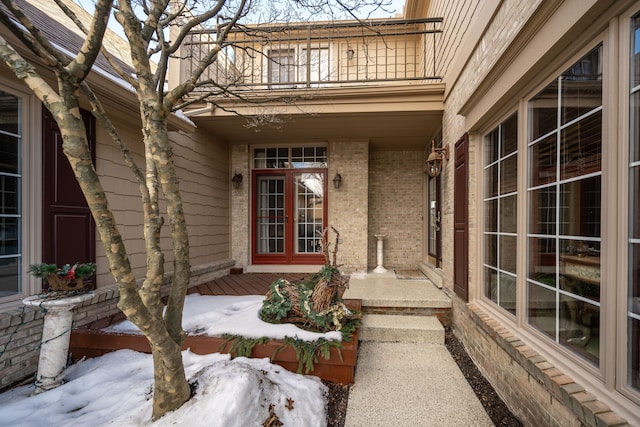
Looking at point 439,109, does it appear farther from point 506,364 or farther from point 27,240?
point 27,240

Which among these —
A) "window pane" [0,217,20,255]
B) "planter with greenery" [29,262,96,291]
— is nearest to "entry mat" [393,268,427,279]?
"planter with greenery" [29,262,96,291]

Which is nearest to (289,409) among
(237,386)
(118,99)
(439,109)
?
(237,386)

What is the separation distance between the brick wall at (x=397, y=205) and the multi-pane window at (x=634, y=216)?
484 cm

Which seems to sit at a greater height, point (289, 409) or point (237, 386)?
point (237, 386)

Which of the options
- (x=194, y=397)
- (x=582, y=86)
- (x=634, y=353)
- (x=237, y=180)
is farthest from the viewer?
(x=237, y=180)

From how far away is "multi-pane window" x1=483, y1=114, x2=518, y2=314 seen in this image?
230 centimetres

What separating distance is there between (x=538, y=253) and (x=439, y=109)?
9.41 feet

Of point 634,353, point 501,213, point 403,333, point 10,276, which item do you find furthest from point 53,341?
point 501,213

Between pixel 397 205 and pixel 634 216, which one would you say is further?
pixel 397 205

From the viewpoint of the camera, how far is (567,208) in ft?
5.49

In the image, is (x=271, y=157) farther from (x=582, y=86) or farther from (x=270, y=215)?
(x=582, y=86)

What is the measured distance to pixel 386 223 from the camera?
20.3ft

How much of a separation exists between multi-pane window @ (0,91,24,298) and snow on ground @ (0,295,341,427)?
96cm

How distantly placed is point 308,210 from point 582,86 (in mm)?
4768
